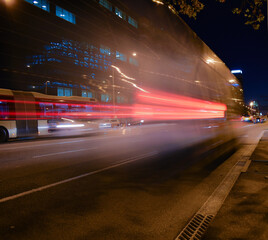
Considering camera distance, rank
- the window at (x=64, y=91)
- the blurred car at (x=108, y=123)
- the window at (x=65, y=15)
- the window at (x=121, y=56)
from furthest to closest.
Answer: the window at (x=121, y=56), the window at (x=64, y=91), the window at (x=65, y=15), the blurred car at (x=108, y=123)

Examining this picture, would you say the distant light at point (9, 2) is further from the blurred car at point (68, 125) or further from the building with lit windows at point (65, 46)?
the blurred car at point (68, 125)

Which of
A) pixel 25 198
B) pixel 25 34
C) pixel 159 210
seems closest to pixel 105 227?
pixel 159 210

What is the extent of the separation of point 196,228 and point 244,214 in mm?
1009

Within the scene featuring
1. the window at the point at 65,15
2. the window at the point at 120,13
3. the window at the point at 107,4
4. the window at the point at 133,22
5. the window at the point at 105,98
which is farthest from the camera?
the window at the point at 133,22

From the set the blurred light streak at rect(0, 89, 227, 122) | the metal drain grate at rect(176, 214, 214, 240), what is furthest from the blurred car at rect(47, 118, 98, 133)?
the metal drain grate at rect(176, 214, 214, 240)

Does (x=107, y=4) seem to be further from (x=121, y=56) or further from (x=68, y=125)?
(x=68, y=125)

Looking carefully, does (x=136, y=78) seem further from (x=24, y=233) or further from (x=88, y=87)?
(x=24, y=233)

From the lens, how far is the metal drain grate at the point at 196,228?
3053 mm

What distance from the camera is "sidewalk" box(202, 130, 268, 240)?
3.06 meters

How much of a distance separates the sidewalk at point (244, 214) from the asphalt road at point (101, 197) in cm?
47

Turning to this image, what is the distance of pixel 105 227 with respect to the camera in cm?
327

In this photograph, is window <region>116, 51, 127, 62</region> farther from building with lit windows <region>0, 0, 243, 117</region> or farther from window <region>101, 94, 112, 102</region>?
window <region>101, 94, 112, 102</region>

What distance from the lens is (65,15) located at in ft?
128

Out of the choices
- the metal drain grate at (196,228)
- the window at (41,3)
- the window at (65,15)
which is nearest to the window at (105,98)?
the window at (65,15)
